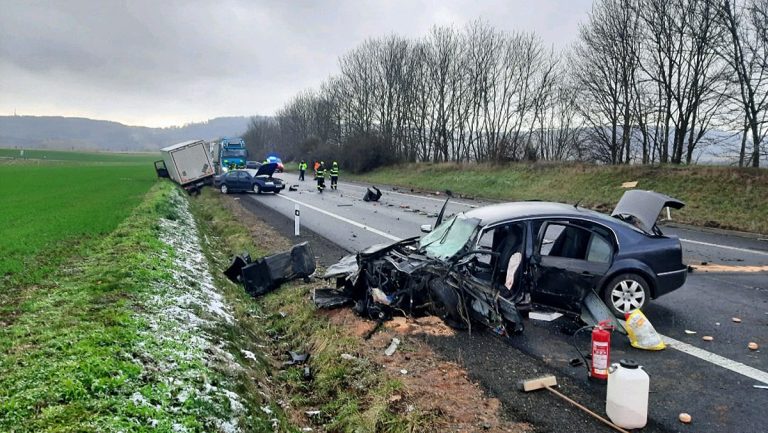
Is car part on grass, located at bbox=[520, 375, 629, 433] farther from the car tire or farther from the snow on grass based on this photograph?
the snow on grass

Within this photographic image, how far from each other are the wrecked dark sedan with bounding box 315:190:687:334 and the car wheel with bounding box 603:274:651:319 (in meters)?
0.01

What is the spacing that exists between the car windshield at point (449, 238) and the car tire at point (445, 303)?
19.5 inches

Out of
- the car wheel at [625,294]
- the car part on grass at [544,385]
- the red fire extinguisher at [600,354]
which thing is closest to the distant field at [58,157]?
the car wheel at [625,294]

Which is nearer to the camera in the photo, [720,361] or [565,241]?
[720,361]

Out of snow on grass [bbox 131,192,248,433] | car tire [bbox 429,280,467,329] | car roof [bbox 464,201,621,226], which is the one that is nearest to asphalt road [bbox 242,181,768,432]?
car tire [bbox 429,280,467,329]

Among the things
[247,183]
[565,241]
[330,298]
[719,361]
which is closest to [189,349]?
[330,298]

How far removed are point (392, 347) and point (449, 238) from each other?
6.35ft

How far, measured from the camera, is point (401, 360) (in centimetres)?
522

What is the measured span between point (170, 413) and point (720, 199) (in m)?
19.3

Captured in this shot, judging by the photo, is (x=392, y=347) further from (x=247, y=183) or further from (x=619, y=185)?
A: (x=247, y=183)

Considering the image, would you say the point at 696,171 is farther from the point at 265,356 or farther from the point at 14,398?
the point at 14,398

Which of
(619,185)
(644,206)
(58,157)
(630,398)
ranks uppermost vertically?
(644,206)

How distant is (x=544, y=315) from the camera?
6375 millimetres

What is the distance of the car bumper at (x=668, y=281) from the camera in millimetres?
6473
